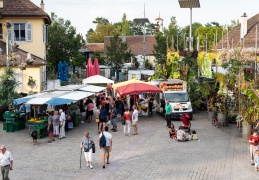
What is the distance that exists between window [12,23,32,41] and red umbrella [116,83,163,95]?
1254 cm

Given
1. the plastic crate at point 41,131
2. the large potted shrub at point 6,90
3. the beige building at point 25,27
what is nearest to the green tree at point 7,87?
the large potted shrub at point 6,90

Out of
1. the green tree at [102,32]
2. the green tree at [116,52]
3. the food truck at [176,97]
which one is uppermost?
the green tree at [102,32]

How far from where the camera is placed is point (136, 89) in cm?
2775

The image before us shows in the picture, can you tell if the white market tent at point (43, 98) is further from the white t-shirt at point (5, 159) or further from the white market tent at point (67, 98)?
the white t-shirt at point (5, 159)

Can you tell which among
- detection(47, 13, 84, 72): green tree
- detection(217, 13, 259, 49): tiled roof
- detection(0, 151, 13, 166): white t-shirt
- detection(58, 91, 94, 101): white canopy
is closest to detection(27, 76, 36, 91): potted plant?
detection(58, 91, 94, 101): white canopy

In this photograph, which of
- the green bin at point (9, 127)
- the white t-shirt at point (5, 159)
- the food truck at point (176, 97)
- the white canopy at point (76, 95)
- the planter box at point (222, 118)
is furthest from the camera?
the food truck at point (176, 97)

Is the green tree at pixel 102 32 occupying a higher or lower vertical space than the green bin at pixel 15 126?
higher

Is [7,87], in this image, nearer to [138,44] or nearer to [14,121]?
[14,121]

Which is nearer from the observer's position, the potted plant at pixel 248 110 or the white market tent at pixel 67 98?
the potted plant at pixel 248 110

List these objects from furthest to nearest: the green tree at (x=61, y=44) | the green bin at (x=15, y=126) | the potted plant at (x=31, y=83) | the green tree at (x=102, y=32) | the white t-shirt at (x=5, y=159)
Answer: the green tree at (x=102, y=32), the green tree at (x=61, y=44), the potted plant at (x=31, y=83), the green bin at (x=15, y=126), the white t-shirt at (x=5, y=159)

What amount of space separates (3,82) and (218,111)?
13326 mm

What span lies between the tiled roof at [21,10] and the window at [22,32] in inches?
39.0

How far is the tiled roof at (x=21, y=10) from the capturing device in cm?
3609

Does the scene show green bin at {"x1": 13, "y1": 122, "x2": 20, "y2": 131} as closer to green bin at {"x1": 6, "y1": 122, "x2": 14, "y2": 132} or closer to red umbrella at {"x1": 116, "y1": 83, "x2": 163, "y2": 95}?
green bin at {"x1": 6, "y1": 122, "x2": 14, "y2": 132}
